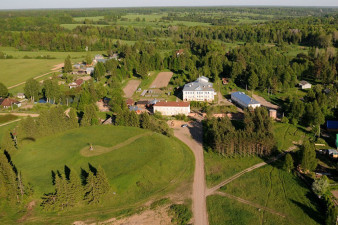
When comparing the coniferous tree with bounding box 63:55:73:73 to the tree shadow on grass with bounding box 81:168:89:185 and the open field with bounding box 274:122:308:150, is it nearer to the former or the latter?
the tree shadow on grass with bounding box 81:168:89:185

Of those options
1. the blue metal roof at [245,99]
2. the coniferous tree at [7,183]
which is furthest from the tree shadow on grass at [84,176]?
the blue metal roof at [245,99]

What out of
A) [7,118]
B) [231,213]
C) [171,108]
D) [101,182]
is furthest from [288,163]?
[7,118]

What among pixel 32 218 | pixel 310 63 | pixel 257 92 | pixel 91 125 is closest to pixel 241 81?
pixel 257 92

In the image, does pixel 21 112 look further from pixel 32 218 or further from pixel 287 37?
pixel 287 37

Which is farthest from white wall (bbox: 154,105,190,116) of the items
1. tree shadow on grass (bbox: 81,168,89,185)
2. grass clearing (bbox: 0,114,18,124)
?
grass clearing (bbox: 0,114,18,124)

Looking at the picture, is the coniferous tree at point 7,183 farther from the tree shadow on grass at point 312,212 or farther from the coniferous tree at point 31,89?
the coniferous tree at point 31,89
